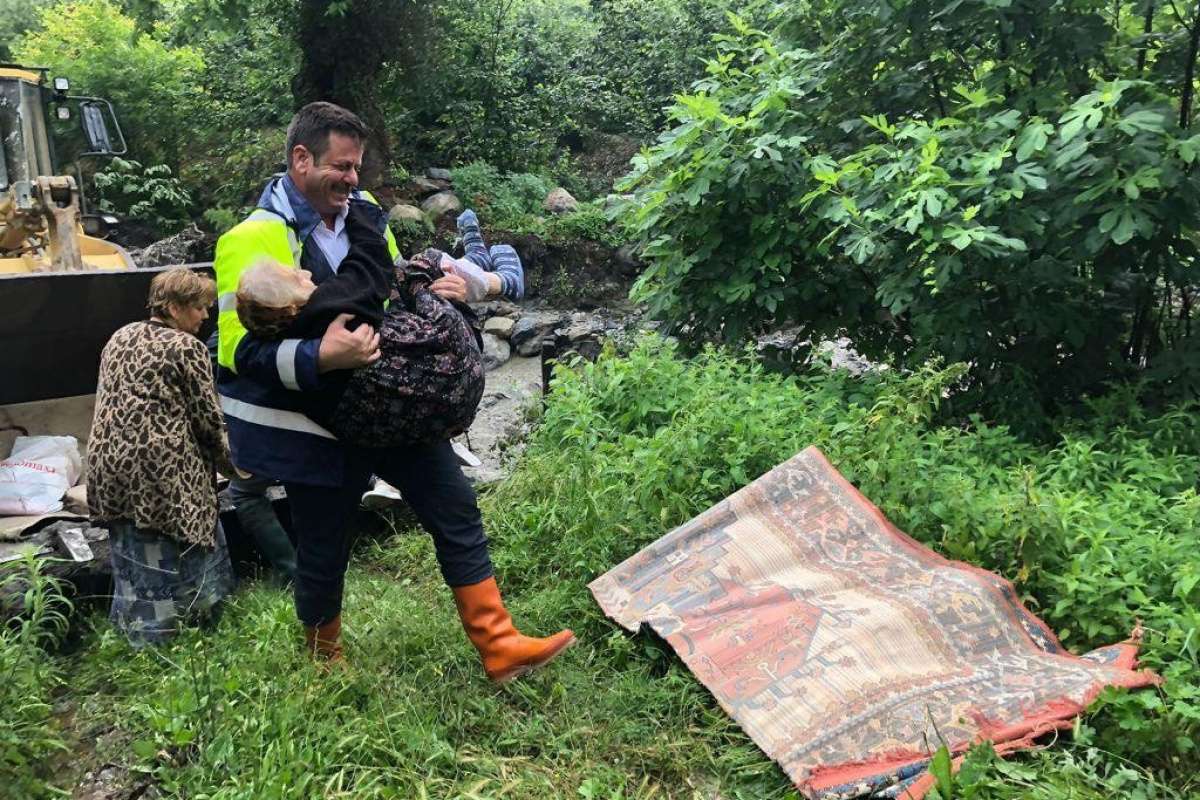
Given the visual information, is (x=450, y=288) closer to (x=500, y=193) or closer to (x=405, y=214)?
(x=405, y=214)

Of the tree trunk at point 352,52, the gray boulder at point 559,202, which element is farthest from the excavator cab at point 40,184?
the gray boulder at point 559,202

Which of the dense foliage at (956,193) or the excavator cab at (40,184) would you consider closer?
the dense foliage at (956,193)

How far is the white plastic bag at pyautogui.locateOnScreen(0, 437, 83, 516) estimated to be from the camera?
440 centimetres

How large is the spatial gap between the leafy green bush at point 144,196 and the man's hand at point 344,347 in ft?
41.7

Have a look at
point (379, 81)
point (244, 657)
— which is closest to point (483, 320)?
point (379, 81)

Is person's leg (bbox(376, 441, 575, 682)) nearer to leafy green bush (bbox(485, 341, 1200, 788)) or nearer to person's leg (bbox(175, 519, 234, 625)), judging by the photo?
leafy green bush (bbox(485, 341, 1200, 788))

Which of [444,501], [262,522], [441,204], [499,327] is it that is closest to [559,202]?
[441,204]

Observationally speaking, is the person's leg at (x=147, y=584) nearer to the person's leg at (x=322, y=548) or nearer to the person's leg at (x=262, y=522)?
the person's leg at (x=262, y=522)

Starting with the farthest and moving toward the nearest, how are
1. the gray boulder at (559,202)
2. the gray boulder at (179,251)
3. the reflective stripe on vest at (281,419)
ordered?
1. the gray boulder at (559,202)
2. the gray boulder at (179,251)
3. the reflective stripe on vest at (281,419)

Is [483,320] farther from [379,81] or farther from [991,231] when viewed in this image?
[991,231]

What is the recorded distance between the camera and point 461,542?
306cm

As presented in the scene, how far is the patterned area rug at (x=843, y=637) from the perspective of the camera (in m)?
2.69

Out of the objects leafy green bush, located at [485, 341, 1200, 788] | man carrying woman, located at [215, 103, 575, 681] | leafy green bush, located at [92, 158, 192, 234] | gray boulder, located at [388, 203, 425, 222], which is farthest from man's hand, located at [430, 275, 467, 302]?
leafy green bush, located at [92, 158, 192, 234]

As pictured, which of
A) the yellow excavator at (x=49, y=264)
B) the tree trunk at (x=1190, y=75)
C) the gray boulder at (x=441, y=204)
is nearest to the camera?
the tree trunk at (x=1190, y=75)
